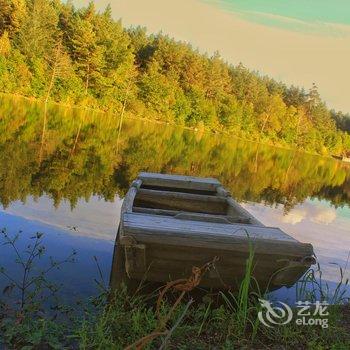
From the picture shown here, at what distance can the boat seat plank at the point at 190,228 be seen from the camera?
15.9ft

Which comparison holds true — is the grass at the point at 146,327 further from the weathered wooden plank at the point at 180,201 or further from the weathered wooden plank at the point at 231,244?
the weathered wooden plank at the point at 180,201

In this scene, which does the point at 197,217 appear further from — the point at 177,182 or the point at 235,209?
the point at 177,182

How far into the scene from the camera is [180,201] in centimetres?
894

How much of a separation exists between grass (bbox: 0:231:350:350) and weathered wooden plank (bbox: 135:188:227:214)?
11.4 feet

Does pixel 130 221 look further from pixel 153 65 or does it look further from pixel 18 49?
pixel 153 65

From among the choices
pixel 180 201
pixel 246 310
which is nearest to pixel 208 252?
pixel 246 310

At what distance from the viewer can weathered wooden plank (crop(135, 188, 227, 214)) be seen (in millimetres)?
8891

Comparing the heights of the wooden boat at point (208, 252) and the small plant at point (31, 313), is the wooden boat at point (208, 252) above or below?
above

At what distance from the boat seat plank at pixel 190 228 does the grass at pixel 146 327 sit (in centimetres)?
43

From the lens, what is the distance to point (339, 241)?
12375mm

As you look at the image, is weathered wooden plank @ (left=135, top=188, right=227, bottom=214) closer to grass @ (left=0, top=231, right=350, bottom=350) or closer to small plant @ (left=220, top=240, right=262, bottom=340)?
grass @ (left=0, top=231, right=350, bottom=350)

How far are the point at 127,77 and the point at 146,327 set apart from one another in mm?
58415

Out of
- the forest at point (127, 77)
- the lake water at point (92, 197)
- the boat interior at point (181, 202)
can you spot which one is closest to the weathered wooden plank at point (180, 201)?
the boat interior at point (181, 202)

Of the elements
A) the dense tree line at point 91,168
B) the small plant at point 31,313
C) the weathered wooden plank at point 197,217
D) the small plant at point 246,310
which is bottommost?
the dense tree line at point 91,168
